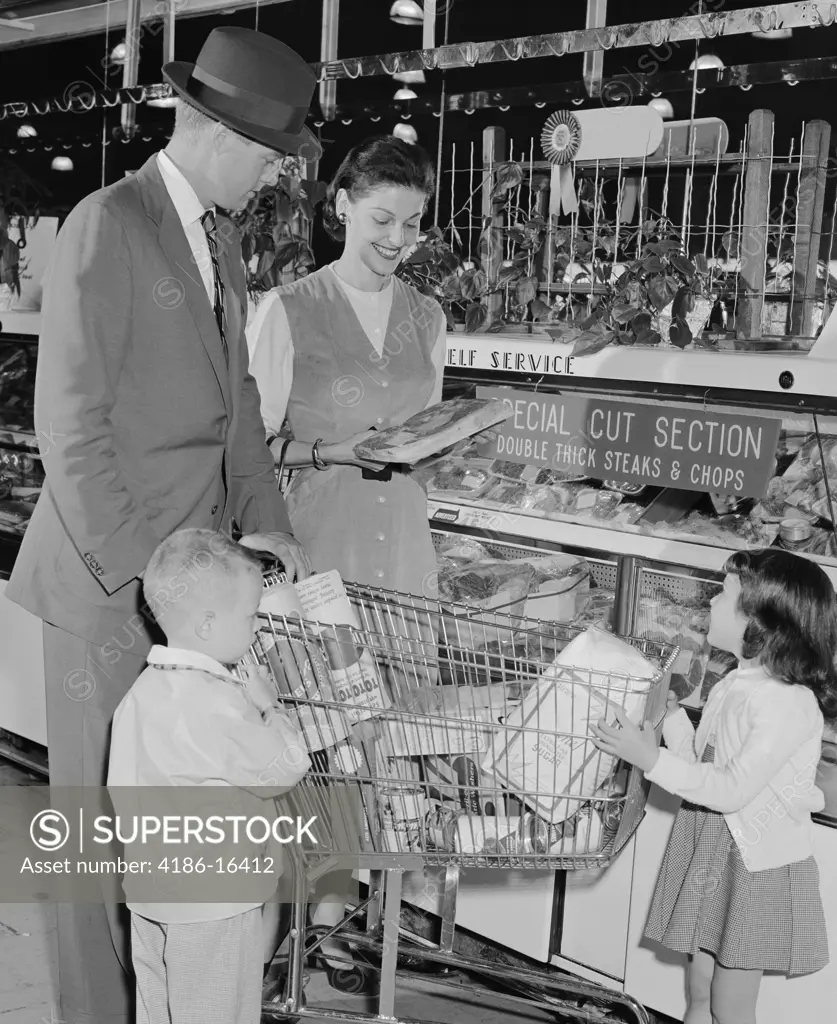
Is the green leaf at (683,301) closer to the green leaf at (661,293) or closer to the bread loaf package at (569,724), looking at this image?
the green leaf at (661,293)

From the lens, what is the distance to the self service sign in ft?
8.77

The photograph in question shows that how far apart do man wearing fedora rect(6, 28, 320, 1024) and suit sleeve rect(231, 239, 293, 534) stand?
0.28 ft

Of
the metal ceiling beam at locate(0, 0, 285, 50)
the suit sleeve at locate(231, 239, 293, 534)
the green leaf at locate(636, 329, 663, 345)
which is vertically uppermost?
the metal ceiling beam at locate(0, 0, 285, 50)

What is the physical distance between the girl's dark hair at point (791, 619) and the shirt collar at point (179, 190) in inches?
52.9

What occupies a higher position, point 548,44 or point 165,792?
point 548,44

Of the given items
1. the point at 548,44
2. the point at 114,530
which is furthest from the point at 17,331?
the point at 114,530

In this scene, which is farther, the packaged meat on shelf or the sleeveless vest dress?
the sleeveless vest dress

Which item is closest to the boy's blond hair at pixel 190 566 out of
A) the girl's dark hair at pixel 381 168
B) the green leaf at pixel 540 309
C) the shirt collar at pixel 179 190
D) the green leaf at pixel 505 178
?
the shirt collar at pixel 179 190

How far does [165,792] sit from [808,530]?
5.33 feet

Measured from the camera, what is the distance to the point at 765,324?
3.41 metres

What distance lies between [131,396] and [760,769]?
1.44m

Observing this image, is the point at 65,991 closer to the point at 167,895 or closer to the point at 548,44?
the point at 167,895

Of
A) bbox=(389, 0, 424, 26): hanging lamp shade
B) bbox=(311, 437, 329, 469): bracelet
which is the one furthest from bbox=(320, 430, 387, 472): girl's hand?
bbox=(389, 0, 424, 26): hanging lamp shade

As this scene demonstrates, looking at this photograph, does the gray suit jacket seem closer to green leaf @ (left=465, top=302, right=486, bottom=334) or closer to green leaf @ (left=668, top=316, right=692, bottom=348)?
green leaf @ (left=465, top=302, right=486, bottom=334)
